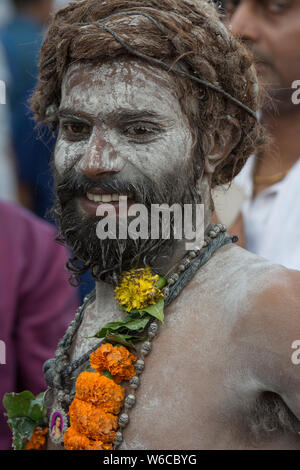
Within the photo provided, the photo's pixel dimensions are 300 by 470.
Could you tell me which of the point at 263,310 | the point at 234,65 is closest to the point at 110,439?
the point at 263,310

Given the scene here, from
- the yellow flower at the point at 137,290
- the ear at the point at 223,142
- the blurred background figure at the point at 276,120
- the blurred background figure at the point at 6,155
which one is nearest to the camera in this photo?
the yellow flower at the point at 137,290

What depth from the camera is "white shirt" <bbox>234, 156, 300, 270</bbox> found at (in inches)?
147

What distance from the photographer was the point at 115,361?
220 centimetres

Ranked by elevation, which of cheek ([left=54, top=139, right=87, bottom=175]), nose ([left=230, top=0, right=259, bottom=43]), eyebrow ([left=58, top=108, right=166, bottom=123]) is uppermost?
nose ([left=230, top=0, right=259, bottom=43])

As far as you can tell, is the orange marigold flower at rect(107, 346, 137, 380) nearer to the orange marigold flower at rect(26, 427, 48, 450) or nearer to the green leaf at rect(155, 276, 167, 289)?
the green leaf at rect(155, 276, 167, 289)

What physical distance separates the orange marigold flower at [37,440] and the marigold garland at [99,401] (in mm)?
256

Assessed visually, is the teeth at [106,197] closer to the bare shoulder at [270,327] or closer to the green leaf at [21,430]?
the bare shoulder at [270,327]

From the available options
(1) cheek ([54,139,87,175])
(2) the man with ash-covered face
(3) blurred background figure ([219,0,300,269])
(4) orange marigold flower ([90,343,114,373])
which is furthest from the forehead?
(3) blurred background figure ([219,0,300,269])

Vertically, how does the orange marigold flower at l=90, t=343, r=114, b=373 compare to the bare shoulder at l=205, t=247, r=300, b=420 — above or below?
below

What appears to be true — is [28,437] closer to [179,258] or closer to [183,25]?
[179,258]

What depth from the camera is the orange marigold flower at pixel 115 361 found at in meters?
2.21

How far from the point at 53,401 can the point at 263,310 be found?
79cm

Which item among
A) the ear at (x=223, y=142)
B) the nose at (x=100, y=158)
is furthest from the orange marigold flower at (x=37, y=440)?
the ear at (x=223, y=142)

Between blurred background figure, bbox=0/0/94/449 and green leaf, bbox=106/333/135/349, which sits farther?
blurred background figure, bbox=0/0/94/449
